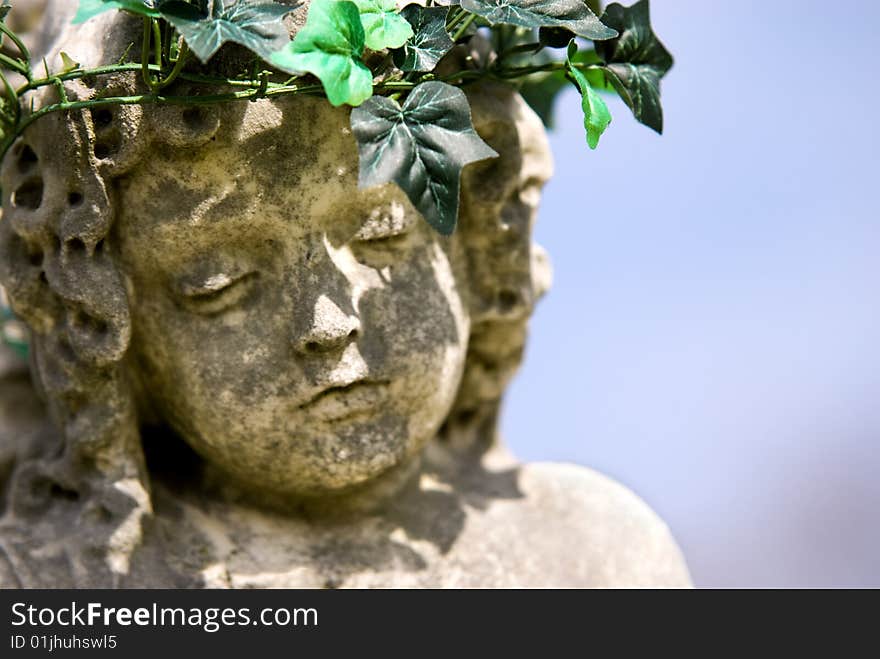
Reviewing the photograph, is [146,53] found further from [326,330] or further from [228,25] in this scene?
[326,330]

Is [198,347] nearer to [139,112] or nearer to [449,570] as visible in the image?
[139,112]

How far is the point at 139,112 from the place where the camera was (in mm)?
1666

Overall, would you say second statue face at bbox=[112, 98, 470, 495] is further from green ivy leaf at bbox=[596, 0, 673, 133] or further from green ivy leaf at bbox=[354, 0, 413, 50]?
green ivy leaf at bbox=[596, 0, 673, 133]

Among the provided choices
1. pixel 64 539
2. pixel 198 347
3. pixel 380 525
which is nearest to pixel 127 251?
pixel 198 347

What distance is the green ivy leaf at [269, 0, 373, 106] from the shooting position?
4.83 feet

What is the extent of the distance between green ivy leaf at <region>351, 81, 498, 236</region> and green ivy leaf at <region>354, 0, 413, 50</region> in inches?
2.3

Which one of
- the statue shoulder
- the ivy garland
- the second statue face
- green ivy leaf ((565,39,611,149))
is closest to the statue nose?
Result: the second statue face

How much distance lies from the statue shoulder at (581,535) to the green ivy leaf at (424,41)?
0.78 m

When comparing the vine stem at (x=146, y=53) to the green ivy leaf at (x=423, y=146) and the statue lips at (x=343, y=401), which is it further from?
the statue lips at (x=343, y=401)

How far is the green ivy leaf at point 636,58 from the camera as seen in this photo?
174 centimetres

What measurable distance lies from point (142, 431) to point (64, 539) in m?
0.20

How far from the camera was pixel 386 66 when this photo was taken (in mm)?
1681
